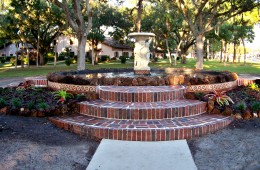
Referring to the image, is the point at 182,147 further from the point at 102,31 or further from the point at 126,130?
the point at 102,31

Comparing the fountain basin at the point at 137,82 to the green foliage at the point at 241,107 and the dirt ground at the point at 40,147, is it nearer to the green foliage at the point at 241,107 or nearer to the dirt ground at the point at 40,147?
the green foliage at the point at 241,107

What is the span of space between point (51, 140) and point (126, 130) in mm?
1323

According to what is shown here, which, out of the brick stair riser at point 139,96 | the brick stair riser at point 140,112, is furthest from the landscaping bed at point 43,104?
the brick stair riser at point 140,112

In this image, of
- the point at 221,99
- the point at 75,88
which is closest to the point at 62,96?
the point at 75,88

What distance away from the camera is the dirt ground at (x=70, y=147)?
3961 millimetres

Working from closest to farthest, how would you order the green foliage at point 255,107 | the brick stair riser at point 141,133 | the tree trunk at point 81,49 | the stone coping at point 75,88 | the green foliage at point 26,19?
the brick stair riser at point 141,133 < the green foliage at point 255,107 < the stone coping at point 75,88 < the tree trunk at point 81,49 < the green foliage at point 26,19

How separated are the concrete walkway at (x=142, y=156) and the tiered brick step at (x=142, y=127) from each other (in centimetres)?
13

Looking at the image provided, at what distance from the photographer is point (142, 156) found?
13.8ft

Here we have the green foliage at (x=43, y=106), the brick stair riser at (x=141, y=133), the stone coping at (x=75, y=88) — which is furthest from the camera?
the stone coping at (x=75, y=88)

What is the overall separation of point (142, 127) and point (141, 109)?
0.60 meters

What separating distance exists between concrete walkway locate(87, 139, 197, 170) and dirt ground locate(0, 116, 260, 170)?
0.56ft

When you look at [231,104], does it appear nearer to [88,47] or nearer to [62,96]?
[62,96]

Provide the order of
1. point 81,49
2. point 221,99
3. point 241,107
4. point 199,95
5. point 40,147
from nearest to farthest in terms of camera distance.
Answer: point 40,147
point 241,107
point 221,99
point 199,95
point 81,49

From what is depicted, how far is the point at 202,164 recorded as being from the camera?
4051 mm
